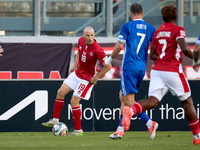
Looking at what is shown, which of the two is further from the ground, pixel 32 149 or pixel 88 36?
pixel 88 36

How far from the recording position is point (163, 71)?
5.75m

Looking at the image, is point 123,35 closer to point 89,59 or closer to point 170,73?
point 170,73

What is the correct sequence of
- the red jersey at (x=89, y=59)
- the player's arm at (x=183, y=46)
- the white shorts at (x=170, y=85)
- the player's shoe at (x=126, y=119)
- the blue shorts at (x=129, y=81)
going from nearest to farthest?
the player's shoe at (x=126, y=119) < the player's arm at (x=183, y=46) < the white shorts at (x=170, y=85) < the blue shorts at (x=129, y=81) < the red jersey at (x=89, y=59)

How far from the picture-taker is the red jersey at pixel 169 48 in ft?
18.8

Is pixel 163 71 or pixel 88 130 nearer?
pixel 163 71

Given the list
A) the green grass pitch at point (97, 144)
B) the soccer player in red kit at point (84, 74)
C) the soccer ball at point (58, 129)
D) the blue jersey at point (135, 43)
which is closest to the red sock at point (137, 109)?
the green grass pitch at point (97, 144)

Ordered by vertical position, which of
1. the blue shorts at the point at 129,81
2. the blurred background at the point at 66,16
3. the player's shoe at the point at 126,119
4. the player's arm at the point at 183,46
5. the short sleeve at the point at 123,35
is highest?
the blurred background at the point at 66,16

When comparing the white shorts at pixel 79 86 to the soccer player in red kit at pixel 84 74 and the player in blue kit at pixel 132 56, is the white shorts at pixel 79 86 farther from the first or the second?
the player in blue kit at pixel 132 56

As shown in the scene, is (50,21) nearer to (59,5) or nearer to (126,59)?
(59,5)

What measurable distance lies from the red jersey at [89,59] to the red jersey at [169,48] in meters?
1.92

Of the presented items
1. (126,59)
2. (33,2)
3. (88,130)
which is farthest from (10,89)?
(33,2)

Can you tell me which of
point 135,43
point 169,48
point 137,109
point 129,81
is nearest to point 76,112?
A: point 129,81

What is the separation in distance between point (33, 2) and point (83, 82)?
264 inches

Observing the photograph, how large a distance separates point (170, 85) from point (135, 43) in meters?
1.13
